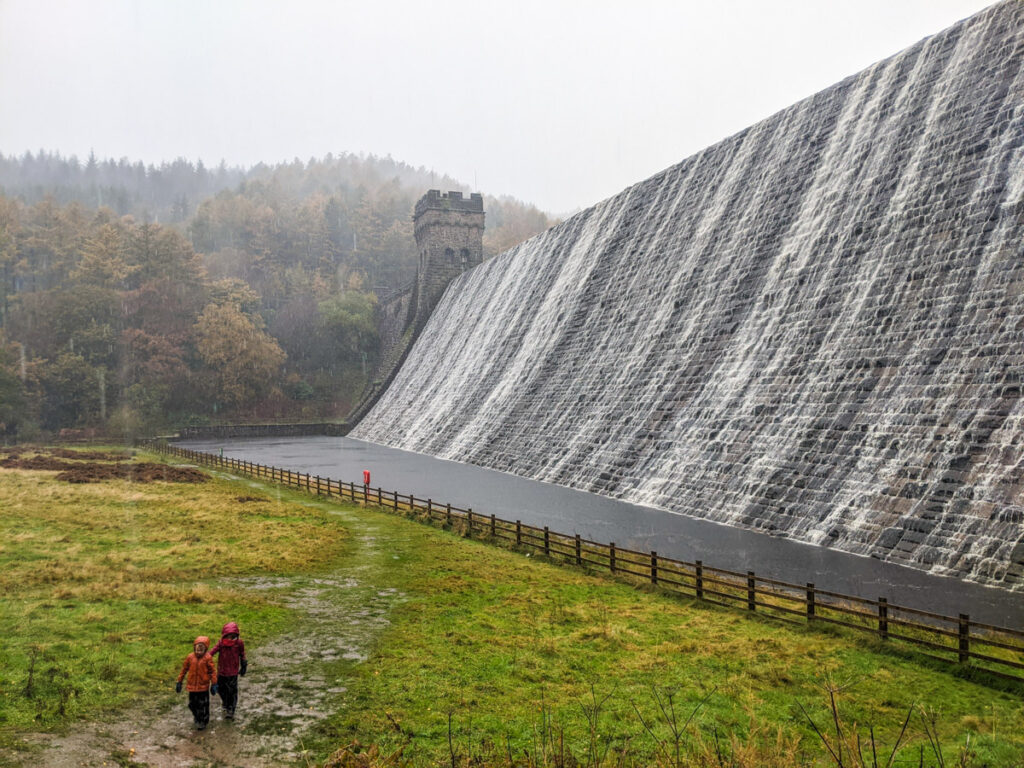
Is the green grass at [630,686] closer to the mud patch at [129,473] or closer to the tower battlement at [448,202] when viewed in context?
the mud patch at [129,473]

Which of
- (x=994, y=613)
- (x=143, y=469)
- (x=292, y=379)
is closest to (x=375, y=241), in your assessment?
(x=292, y=379)

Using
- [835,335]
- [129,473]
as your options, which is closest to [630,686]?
[835,335]

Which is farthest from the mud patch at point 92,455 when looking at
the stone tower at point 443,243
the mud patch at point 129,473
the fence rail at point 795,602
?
the stone tower at point 443,243

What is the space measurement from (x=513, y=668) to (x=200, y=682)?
413 centimetres

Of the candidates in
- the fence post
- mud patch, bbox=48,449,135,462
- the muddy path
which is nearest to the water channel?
the fence post

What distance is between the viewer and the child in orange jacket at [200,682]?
7.98 metres

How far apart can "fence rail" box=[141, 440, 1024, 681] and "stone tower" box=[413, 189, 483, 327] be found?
51865mm

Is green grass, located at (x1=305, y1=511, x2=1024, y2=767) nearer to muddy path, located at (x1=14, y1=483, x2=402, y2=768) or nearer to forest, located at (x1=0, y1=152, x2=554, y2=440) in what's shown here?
muddy path, located at (x1=14, y1=483, x2=402, y2=768)

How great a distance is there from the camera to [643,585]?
14.8 m

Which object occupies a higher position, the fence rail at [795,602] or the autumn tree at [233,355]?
the autumn tree at [233,355]

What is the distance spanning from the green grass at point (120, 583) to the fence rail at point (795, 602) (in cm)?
532

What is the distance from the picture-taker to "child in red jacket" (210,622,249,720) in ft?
27.4

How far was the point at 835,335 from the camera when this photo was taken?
66.1 feet

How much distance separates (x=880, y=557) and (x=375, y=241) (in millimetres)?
113817
